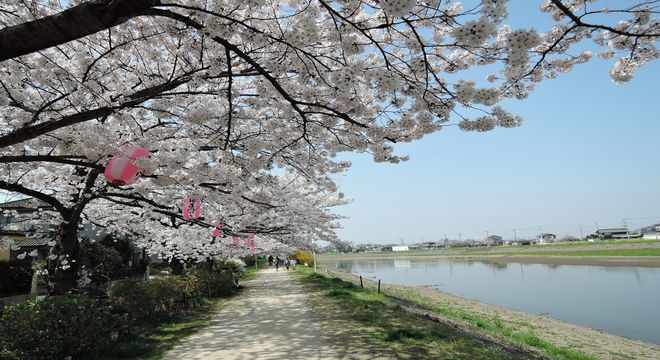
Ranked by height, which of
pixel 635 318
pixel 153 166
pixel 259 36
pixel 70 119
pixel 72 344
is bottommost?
pixel 635 318

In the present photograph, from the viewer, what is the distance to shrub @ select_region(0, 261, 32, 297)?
1470 cm

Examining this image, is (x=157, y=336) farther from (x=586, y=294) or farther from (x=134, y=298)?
(x=586, y=294)

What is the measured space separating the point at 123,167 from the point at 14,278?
1507cm

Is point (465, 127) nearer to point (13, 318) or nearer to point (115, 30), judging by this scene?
point (115, 30)

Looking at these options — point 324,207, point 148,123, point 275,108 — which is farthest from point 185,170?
point 324,207

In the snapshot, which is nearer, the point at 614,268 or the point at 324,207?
the point at 324,207

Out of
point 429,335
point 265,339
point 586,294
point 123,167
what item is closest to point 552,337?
point 429,335

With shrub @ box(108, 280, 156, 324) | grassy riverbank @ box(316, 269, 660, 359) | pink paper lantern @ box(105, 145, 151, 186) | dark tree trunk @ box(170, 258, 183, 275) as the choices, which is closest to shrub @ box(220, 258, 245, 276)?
dark tree trunk @ box(170, 258, 183, 275)

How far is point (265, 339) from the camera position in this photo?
7.35 meters

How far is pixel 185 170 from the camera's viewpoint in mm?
6645

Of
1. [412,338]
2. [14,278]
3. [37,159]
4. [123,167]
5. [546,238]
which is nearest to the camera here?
[123,167]

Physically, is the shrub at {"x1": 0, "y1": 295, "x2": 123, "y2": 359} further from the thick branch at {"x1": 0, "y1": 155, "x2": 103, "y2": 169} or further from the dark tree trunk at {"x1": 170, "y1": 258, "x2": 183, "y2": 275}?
the dark tree trunk at {"x1": 170, "y1": 258, "x2": 183, "y2": 275}

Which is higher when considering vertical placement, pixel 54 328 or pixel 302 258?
pixel 54 328

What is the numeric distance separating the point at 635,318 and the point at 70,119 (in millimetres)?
19074
